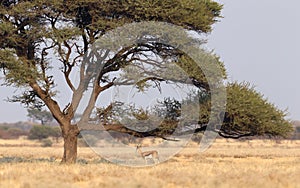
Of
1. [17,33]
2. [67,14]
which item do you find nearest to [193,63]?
[67,14]

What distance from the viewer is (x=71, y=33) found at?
88.2ft

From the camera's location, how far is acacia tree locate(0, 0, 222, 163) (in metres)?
26.8

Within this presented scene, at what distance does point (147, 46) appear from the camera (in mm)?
28250

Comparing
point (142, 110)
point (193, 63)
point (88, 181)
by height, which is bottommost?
point (88, 181)

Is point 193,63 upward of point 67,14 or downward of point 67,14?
downward

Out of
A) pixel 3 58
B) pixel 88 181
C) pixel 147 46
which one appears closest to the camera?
pixel 88 181

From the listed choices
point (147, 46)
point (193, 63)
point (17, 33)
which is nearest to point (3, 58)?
point (17, 33)

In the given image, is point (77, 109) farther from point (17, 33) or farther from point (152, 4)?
point (152, 4)

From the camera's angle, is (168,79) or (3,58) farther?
(168,79)

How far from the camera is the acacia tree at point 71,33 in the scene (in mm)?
26828

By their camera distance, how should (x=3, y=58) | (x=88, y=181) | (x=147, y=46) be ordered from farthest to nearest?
(x=147, y=46)
(x=3, y=58)
(x=88, y=181)

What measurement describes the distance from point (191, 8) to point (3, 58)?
8.64m

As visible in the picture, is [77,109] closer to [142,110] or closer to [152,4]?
[142,110]

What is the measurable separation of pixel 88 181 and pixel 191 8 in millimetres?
12231
